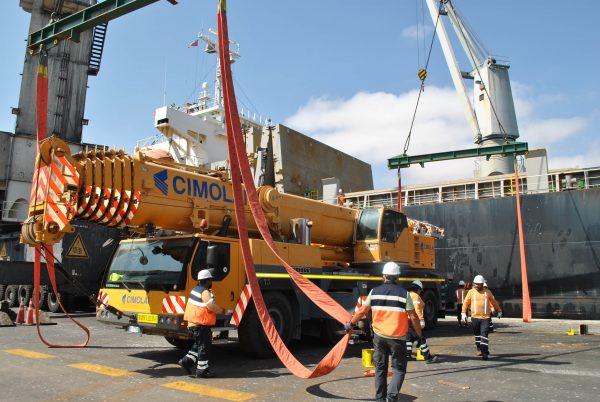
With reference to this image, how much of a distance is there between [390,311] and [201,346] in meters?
2.87

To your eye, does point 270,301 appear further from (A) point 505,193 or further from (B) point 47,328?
(A) point 505,193

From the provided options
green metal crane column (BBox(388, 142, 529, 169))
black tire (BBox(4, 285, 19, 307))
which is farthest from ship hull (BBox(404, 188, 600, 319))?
black tire (BBox(4, 285, 19, 307))

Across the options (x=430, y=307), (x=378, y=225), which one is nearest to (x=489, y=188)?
(x=430, y=307)

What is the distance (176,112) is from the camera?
93.2ft

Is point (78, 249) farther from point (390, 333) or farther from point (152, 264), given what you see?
point (390, 333)

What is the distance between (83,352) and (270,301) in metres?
3.48

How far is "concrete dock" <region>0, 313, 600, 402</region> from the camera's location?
5652mm

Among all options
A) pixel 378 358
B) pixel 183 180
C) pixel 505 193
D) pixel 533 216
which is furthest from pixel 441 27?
pixel 378 358

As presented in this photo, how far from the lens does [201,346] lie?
668cm

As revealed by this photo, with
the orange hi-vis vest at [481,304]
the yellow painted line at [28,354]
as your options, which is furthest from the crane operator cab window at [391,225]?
the yellow painted line at [28,354]

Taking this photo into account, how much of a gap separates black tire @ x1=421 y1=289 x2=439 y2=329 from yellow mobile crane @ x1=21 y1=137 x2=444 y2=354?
11.3 feet

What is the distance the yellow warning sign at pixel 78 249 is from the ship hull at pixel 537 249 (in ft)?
42.8

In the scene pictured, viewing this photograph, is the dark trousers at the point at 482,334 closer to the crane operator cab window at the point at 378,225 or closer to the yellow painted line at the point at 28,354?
the crane operator cab window at the point at 378,225

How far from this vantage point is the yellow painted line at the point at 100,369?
22.2 feet
